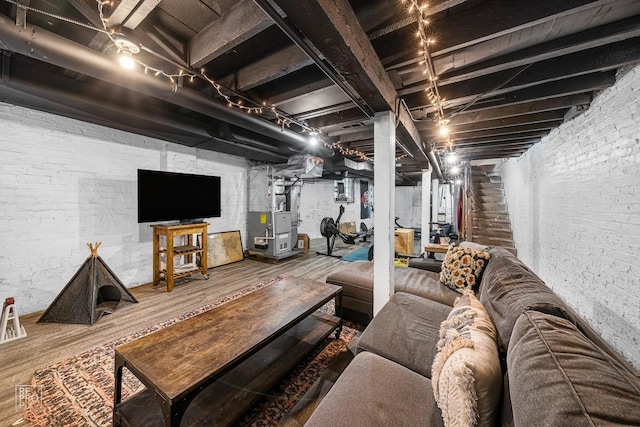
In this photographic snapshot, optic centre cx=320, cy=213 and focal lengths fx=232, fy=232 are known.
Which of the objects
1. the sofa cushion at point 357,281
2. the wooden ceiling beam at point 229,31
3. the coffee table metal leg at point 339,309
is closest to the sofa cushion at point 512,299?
the sofa cushion at point 357,281

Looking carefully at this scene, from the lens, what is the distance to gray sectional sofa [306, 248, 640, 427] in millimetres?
550

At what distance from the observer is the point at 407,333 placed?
5.10 feet

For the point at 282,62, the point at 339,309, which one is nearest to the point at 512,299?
the point at 339,309

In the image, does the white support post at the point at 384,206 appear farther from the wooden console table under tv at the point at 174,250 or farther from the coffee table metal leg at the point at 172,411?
the wooden console table under tv at the point at 174,250

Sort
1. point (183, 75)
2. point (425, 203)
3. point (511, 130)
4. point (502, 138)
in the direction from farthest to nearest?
point (425, 203) < point (502, 138) < point (511, 130) < point (183, 75)

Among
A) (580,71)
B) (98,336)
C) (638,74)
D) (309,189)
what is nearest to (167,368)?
(98,336)

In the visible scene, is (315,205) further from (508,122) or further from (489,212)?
(508,122)

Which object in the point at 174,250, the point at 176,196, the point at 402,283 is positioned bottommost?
the point at 402,283

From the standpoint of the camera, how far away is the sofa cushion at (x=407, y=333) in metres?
1.33

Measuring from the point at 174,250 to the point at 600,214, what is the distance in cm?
524

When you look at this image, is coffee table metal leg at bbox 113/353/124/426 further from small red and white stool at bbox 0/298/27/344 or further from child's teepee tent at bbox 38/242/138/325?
small red and white stool at bbox 0/298/27/344

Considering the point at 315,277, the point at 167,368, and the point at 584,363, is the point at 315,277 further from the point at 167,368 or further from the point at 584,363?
the point at 584,363

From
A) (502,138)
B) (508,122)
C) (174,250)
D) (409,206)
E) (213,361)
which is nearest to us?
(213,361)

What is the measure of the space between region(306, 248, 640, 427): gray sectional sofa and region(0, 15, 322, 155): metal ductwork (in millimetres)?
2488
